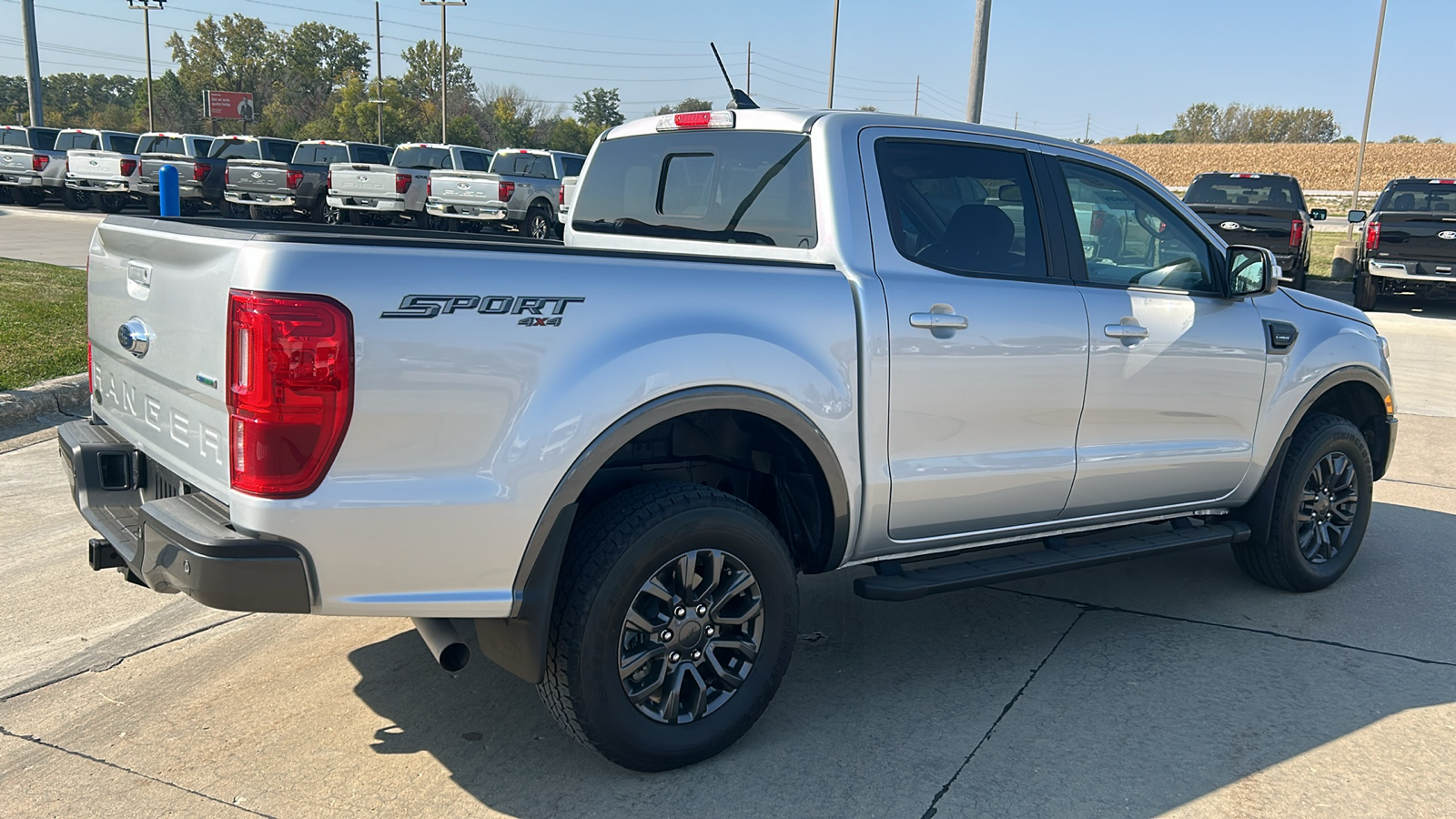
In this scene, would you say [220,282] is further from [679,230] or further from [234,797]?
[679,230]

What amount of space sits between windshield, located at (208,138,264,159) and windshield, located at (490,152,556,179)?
6750mm

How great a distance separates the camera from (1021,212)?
14.1 ft

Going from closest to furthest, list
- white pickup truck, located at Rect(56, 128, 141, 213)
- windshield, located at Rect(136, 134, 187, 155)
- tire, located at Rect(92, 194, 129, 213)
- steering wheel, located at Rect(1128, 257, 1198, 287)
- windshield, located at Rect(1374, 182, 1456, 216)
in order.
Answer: steering wheel, located at Rect(1128, 257, 1198, 287) < windshield, located at Rect(1374, 182, 1456, 216) < white pickup truck, located at Rect(56, 128, 141, 213) < tire, located at Rect(92, 194, 129, 213) < windshield, located at Rect(136, 134, 187, 155)

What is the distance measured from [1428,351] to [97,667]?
13.7 meters

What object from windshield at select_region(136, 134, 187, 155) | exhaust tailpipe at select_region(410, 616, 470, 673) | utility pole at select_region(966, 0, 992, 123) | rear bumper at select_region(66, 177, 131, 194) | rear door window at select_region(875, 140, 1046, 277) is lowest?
exhaust tailpipe at select_region(410, 616, 470, 673)

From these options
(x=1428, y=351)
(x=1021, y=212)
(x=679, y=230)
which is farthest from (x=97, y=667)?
(x=1428, y=351)

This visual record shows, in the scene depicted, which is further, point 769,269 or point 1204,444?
point 1204,444

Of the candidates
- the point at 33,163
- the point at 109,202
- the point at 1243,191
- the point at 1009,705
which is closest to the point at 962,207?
the point at 1009,705

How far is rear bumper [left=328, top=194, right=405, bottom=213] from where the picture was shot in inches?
912

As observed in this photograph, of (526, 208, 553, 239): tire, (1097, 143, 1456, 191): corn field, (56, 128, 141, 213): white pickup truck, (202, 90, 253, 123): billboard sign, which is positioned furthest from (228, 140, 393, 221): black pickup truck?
(202, 90, 253, 123): billboard sign

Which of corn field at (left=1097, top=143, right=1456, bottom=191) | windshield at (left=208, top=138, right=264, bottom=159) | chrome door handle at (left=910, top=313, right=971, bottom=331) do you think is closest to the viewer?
chrome door handle at (left=910, top=313, right=971, bottom=331)

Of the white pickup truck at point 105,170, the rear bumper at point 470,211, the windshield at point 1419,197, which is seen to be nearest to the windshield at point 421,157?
the rear bumper at point 470,211

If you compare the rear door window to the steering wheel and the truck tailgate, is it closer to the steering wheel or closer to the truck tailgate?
the steering wheel

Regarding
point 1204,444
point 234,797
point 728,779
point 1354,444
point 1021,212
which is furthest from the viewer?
point 1354,444
